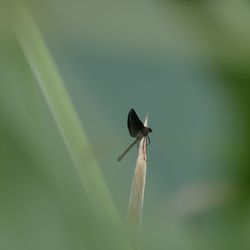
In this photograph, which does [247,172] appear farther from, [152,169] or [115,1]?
[115,1]

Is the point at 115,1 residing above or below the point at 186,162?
above

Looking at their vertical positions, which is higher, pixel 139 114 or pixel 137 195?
pixel 139 114

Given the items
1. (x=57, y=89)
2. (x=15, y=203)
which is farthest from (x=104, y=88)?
(x=15, y=203)

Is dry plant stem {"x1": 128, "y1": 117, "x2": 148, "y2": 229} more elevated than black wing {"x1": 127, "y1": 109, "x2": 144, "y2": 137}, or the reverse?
black wing {"x1": 127, "y1": 109, "x2": 144, "y2": 137}

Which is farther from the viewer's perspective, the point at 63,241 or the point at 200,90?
the point at 200,90

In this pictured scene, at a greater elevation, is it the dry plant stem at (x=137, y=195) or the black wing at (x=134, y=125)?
the black wing at (x=134, y=125)
